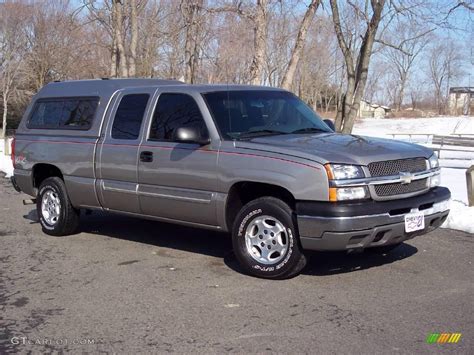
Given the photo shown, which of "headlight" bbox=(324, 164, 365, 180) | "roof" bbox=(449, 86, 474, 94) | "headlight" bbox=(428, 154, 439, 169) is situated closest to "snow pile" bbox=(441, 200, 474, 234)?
"headlight" bbox=(428, 154, 439, 169)

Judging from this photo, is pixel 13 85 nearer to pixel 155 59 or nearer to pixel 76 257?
pixel 155 59

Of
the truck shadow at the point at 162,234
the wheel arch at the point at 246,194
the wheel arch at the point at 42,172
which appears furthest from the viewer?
the wheel arch at the point at 42,172

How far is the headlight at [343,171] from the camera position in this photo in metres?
5.16

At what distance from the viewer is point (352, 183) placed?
5168 mm

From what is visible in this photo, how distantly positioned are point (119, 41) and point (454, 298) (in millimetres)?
18048

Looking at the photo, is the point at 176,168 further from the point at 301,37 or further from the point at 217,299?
the point at 301,37

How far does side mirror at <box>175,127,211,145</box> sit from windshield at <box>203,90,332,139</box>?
205 mm

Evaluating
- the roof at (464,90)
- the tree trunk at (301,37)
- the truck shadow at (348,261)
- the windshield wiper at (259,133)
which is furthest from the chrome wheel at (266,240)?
the roof at (464,90)

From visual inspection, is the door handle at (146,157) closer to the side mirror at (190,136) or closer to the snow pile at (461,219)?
the side mirror at (190,136)

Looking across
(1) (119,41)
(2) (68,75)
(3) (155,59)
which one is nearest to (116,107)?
(1) (119,41)

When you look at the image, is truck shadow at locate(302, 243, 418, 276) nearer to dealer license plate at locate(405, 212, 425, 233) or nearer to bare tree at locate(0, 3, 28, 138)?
dealer license plate at locate(405, 212, 425, 233)

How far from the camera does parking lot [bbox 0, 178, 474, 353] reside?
4227 millimetres

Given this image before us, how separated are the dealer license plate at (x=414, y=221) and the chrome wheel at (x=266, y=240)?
1.10 m

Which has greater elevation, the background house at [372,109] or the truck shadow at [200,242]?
the background house at [372,109]
